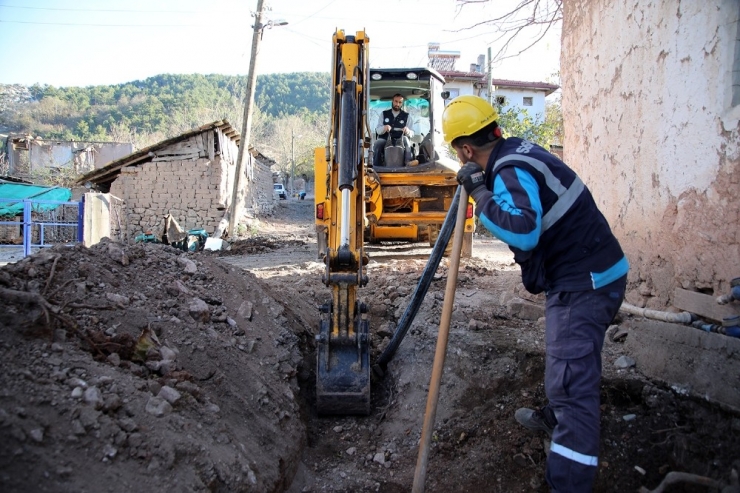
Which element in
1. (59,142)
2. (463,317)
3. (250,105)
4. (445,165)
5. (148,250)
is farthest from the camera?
(59,142)

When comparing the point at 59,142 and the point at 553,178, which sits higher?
the point at 59,142

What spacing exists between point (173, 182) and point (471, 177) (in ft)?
44.3

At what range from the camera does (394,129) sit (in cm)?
824

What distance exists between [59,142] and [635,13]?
3160cm

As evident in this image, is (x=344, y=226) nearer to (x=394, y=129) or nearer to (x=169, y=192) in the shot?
(x=394, y=129)

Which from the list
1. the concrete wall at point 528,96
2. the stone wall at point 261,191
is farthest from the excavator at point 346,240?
the concrete wall at point 528,96

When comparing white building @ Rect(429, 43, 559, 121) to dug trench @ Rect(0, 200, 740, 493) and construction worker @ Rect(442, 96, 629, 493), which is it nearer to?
dug trench @ Rect(0, 200, 740, 493)

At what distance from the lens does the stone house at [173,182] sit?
47.7 feet

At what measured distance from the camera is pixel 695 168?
3086mm

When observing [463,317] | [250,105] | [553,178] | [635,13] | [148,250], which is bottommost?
[463,317]

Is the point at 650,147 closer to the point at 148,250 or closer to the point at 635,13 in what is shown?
the point at 635,13

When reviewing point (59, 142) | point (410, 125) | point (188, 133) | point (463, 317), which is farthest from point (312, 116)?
point (463, 317)

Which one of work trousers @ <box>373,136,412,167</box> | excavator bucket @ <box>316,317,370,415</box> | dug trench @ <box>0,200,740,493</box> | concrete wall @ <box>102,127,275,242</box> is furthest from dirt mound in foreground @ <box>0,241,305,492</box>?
concrete wall @ <box>102,127,275,242</box>

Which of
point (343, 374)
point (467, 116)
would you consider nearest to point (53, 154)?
point (343, 374)
